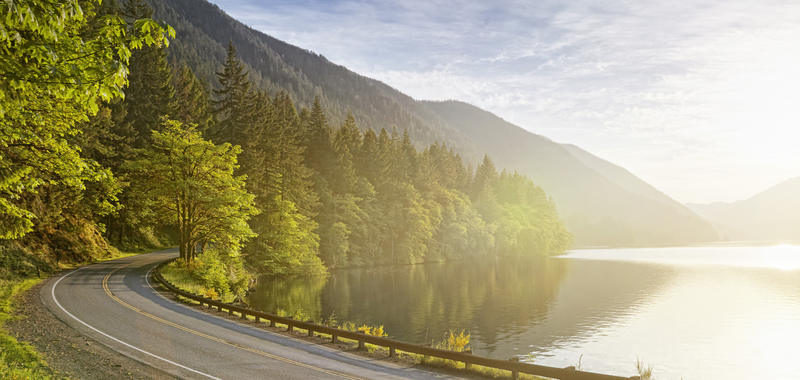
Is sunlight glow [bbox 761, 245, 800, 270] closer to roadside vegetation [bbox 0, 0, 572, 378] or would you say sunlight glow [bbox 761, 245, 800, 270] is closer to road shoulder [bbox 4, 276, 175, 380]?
roadside vegetation [bbox 0, 0, 572, 378]

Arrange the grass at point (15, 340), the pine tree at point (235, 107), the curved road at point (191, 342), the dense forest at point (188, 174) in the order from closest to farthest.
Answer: the dense forest at point (188, 174)
the grass at point (15, 340)
the curved road at point (191, 342)
the pine tree at point (235, 107)

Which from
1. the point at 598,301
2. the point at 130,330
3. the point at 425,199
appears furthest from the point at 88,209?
the point at 425,199

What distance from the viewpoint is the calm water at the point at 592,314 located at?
86.8 feet

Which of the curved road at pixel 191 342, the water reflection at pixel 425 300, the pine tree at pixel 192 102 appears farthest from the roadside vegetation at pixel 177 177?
the water reflection at pixel 425 300

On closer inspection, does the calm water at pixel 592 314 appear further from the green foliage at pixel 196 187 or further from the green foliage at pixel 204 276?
the green foliage at pixel 196 187

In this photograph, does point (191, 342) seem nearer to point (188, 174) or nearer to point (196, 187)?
point (196, 187)

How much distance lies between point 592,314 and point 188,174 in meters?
37.1

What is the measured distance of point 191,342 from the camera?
17.9m

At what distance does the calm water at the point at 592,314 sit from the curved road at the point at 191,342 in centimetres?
1189

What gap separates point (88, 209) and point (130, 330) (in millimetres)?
27228

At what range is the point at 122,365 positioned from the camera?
1480 centimetres

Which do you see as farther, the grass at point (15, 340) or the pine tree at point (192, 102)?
the pine tree at point (192, 102)

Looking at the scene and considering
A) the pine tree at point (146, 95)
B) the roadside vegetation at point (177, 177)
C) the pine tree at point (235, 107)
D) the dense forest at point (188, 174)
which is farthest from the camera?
the pine tree at point (146, 95)

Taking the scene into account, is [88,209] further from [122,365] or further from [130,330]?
[122,365]
